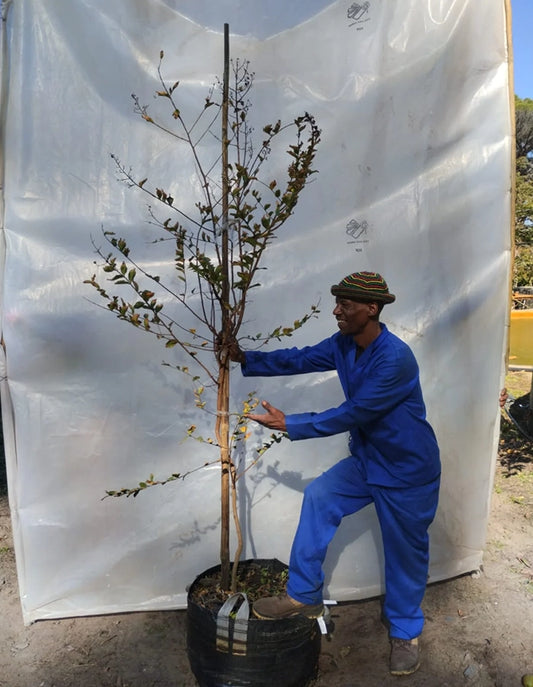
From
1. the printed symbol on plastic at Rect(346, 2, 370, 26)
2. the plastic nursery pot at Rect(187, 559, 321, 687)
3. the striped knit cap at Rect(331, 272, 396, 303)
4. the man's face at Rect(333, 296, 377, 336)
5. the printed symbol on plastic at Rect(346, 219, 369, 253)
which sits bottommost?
the plastic nursery pot at Rect(187, 559, 321, 687)

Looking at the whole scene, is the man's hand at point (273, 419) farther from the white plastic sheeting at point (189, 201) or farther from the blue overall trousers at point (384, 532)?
the white plastic sheeting at point (189, 201)

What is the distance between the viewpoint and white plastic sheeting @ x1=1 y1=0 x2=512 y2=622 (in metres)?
2.99

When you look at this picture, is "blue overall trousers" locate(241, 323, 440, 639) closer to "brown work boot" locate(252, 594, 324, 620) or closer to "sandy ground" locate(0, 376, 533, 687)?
"brown work boot" locate(252, 594, 324, 620)

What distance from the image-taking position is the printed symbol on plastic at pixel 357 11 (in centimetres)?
307

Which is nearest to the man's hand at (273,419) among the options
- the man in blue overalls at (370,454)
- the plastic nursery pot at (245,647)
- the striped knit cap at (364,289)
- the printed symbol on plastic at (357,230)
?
the man in blue overalls at (370,454)

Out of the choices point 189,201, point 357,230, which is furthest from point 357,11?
point 189,201

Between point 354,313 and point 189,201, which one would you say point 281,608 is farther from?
point 189,201

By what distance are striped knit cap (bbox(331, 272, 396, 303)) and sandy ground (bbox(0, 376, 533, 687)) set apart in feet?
5.73

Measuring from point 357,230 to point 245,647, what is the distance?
6.70 feet

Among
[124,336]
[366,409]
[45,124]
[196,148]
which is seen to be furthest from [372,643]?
[45,124]

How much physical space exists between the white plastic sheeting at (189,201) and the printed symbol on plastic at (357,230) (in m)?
0.02

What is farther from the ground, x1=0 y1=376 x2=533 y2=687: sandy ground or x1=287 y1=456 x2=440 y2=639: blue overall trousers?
x1=287 y1=456 x2=440 y2=639: blue overall trousers

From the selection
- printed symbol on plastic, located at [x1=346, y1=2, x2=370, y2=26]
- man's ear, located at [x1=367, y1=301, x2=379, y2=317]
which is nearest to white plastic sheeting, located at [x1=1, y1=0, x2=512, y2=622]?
printed symbol on plastic, located at [x1=346, y1=2, x2=370, y2=26]

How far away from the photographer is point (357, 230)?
10.4 feet
